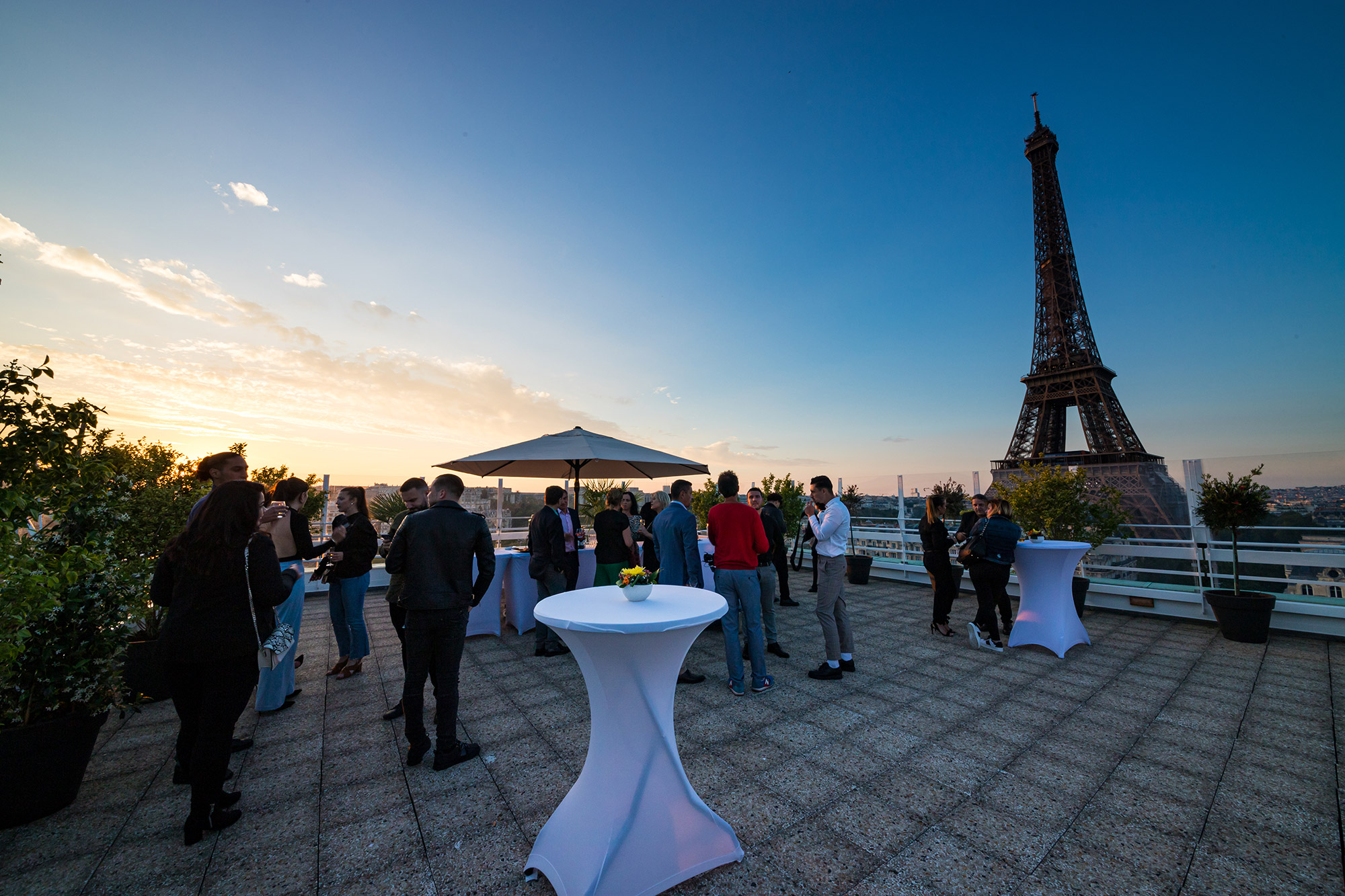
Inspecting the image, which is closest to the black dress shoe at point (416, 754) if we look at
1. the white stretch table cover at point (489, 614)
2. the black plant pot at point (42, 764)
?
the black plant pot at point (42, 764)

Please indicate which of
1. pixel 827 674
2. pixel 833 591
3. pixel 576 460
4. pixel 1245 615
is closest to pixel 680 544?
pixel 833 591

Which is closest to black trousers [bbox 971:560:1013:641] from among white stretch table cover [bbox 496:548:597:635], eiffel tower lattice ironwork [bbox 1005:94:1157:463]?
white stretch table cover [bbox 496:548:597:635]

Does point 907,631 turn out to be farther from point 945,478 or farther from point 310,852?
point 310,852

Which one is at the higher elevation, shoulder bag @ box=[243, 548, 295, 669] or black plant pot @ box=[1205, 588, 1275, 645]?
shoulder bag @ box=[243, 548, 295, 669]

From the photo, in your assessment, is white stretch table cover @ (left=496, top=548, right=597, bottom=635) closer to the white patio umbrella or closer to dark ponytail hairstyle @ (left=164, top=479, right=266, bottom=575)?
the white patio umbrella

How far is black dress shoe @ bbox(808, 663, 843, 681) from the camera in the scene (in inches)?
157

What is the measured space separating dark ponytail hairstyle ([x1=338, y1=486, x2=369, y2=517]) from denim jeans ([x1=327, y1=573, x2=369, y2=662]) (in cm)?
53

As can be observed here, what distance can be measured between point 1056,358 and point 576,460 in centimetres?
2614

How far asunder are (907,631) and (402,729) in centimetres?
507

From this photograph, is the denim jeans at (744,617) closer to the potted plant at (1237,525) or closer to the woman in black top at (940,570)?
the woman in black top at (940,570)

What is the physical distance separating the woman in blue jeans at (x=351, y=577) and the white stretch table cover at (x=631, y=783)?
2.77m

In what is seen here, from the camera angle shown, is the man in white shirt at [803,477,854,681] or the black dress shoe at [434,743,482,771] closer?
the black dress shoe at [434,743,482,771]

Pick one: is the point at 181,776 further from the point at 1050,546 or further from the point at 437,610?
the point at 1050,546

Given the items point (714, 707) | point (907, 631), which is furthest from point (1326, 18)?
point (714, 707)
